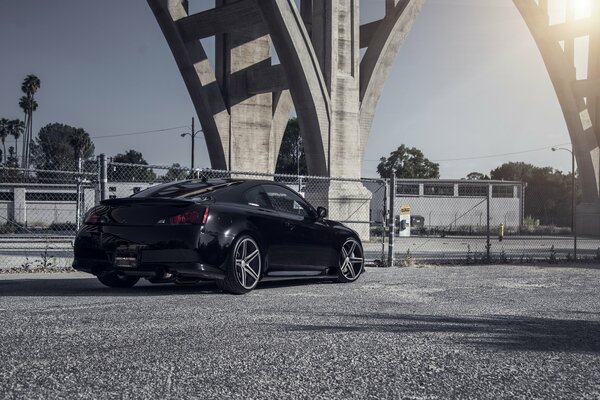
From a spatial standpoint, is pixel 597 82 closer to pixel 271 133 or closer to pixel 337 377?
pixel 271 133

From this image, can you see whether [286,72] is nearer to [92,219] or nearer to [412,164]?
[92,219]

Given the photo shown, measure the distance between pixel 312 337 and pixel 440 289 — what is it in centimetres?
410

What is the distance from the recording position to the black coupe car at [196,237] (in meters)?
7.42

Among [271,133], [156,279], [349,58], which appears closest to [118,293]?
[156,279]

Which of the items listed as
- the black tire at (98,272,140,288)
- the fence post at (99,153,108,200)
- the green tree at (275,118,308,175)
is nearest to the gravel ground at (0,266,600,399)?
the black tire at (98,272,140,288)

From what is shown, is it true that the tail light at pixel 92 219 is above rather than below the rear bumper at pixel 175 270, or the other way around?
above

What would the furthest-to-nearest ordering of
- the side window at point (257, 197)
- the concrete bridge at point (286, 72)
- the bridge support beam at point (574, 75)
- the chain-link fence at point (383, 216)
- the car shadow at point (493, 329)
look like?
the bridge support beam at point (574, 75) → the concrete bridge at point (286, 72) → the chain-link fence at point (383, 216) → the side window at point (257, 197) → the car shadow at point (493, 329)

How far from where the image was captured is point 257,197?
28.1 ft

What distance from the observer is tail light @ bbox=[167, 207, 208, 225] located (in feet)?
24.5

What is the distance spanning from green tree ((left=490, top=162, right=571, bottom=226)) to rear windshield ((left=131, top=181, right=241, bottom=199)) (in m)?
53.5

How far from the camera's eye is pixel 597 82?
38844mm

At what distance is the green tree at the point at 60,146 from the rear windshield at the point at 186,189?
8194 cm

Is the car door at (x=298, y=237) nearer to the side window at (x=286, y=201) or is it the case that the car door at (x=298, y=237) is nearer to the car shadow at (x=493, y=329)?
the side window at (x=286, y=201)

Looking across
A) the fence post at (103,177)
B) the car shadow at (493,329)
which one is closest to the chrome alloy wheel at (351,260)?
the car shadow at (493,329)
